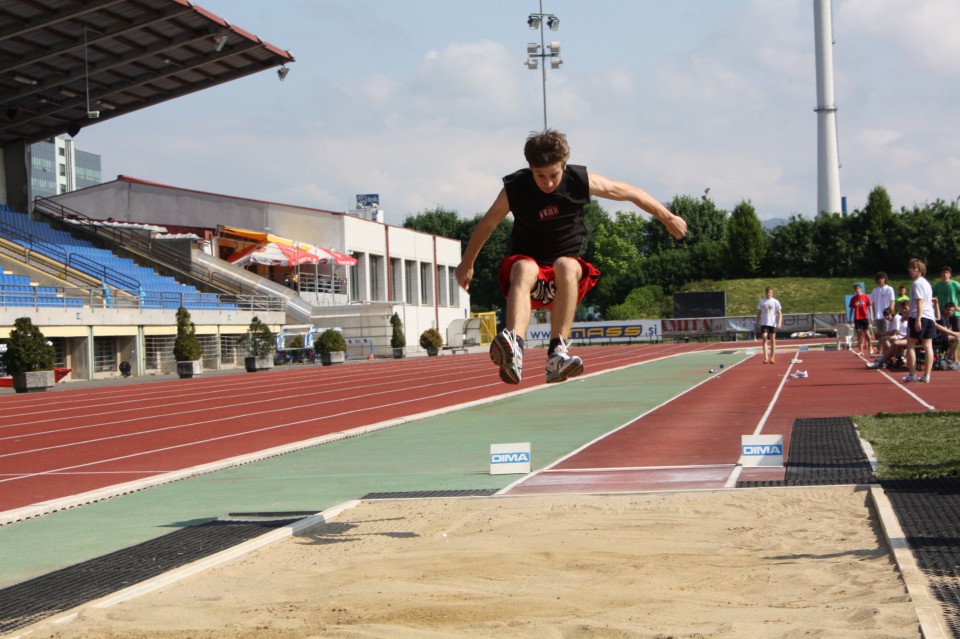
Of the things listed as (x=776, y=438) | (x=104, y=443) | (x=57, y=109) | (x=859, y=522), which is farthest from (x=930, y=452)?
(x=57, y=109)

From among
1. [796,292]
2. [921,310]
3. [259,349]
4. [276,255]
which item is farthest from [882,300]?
[796,292]

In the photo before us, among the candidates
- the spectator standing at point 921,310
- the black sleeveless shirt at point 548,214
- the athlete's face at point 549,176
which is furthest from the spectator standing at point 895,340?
the athlete's face at point 549,176

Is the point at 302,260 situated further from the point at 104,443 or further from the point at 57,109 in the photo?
the point at 104,443

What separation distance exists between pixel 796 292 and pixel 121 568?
198ft

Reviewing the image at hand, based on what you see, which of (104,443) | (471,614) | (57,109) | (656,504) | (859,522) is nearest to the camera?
(471,614)

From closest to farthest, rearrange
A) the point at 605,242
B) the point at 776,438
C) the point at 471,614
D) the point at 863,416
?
the point at 471,614
the point at 776,438
the point at 863,416
the point at 605,242

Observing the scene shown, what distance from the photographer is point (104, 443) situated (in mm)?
13891

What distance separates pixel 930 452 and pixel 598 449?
3192 mm

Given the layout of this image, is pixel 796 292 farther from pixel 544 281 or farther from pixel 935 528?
pixel 935 528

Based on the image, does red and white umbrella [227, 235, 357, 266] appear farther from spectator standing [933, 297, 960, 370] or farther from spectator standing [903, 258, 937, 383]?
spectator standing [903, 258, 937, 383]

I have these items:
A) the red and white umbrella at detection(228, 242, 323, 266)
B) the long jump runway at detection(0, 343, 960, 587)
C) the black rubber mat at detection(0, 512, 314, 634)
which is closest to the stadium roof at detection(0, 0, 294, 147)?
the red and white umbrella at detection(228, 242, 323, 266)

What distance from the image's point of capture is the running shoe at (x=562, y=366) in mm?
6590

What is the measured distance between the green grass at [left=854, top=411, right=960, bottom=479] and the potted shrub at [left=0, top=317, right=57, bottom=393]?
21213 millimetres

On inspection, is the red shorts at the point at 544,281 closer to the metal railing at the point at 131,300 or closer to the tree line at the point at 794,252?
the metal railing at the point at 131,300
